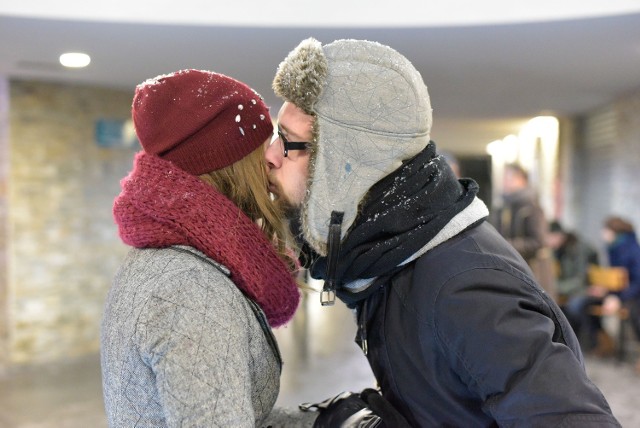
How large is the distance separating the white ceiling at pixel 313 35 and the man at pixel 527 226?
1.09 meters

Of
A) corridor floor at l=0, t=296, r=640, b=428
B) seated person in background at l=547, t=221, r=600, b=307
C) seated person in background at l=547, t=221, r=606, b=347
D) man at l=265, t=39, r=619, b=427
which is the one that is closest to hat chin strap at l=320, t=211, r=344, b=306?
man at l=265, t=39, r=619, b=427

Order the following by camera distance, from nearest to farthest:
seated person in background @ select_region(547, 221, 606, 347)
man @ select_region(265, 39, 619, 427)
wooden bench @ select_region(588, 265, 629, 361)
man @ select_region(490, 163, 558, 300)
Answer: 1. man @ select_region(265, 39, 619, 427)
2. wooden bench @ select_region(588, 265, 629, 361)
3. man @ select_region(490, 163, 558, 300)
4. seated person in background @ select_region(547, 221, 606, 347)

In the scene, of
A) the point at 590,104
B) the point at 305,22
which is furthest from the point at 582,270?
the point at 305,22

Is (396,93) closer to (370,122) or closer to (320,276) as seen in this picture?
(370,122)

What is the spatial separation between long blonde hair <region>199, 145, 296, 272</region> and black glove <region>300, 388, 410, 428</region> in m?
0.35

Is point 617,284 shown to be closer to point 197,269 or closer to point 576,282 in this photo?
point 576,282

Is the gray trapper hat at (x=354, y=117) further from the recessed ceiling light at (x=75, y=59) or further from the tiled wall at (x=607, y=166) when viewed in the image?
the tiled wall at (x=607, y=166)

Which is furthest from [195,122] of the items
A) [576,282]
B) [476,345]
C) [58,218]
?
[576,282]

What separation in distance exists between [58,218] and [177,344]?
19.5 feet

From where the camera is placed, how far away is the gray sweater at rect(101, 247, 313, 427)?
3.74ft

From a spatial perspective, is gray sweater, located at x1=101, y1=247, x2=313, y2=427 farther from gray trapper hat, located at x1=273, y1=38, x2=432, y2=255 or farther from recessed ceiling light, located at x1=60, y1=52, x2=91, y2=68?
recessed ceiling light, located at x1=60, y1=52, x2=91, y2=68

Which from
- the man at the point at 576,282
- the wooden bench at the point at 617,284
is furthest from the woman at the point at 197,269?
the man at the point at 576,282

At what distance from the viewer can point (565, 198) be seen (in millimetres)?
10289

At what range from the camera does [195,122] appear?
135 cm
